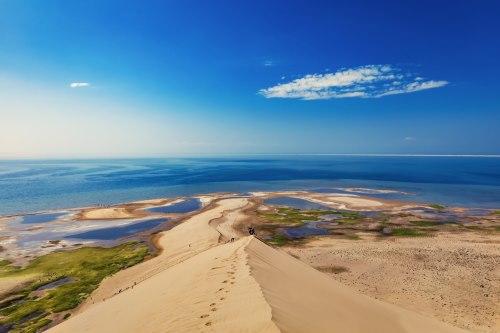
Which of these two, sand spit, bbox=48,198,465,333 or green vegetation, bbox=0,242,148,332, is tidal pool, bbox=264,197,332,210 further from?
sand spit, bbox=48,198,465,333

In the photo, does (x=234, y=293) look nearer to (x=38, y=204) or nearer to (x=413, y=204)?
(x=413, y=204)

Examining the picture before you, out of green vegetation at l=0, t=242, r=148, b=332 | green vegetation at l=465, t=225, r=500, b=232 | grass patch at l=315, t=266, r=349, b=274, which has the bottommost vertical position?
green vegetation at l=0, t=242, r=148, b=332

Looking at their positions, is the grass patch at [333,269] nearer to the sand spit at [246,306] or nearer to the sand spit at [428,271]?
the sand spit at [428,271]

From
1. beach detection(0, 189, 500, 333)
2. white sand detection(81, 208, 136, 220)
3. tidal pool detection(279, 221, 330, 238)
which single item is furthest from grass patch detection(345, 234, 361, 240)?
white sand detection(81, 208, 136, 220)

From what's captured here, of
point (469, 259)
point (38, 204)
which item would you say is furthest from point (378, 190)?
point (38, 204)

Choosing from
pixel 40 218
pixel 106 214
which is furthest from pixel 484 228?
pixel 40 218

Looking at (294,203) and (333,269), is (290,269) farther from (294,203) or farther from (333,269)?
(294,203)
